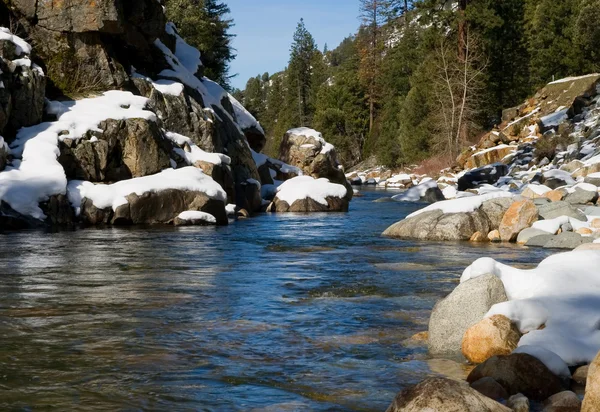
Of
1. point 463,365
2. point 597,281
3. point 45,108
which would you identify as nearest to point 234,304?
point 463,365

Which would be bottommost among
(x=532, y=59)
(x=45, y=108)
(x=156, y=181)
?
(x=156, y=181)

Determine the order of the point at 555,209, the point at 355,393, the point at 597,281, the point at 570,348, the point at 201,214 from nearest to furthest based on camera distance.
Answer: the point at 355,393 → the point at 570,348 → the point at 597,281 → the point at 555,209 → the point at 201,214

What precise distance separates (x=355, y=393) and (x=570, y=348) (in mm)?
1674

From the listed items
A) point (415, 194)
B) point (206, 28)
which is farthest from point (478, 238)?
point (206, 28)

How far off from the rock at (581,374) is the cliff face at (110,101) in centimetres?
1423

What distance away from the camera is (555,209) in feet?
50.9

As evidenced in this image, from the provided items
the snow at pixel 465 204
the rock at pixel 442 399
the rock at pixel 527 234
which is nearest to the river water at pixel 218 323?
the rock at pixel 442 399

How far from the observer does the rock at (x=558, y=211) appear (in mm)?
15146

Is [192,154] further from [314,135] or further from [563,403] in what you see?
[563,403]

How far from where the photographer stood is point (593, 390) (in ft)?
13.4

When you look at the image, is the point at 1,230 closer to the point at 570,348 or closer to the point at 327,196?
the point at 327,196

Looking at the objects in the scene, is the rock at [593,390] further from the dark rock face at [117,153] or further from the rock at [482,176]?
the rock at [482,176]

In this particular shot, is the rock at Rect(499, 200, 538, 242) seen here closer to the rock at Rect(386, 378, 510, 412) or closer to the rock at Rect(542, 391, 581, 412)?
the rock at Rect(542, 391, 581, 412)

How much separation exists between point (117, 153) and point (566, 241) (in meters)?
11.8
